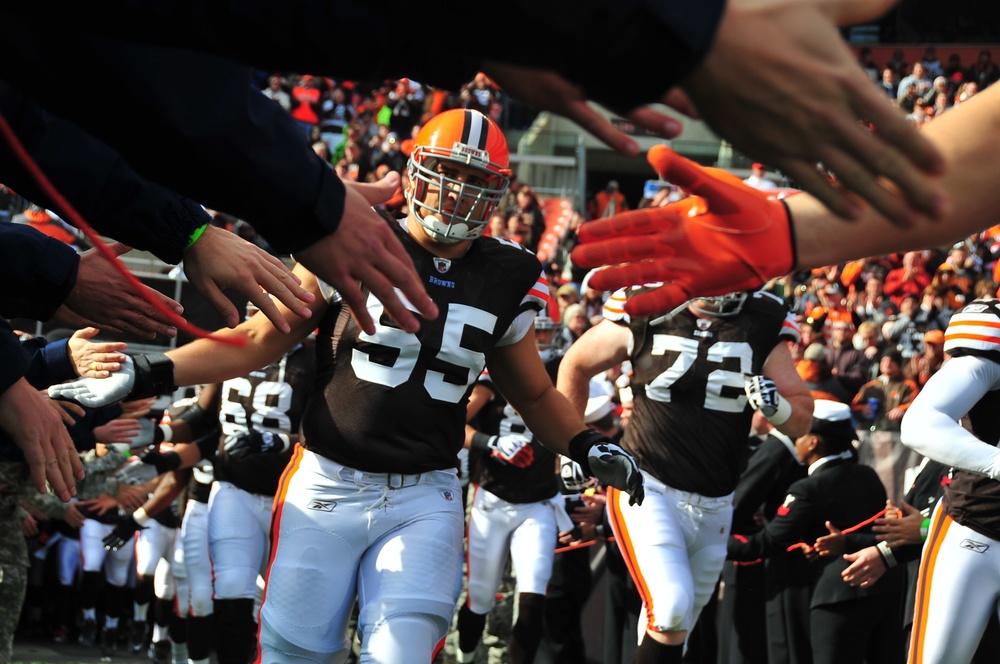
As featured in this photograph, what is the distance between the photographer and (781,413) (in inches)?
235

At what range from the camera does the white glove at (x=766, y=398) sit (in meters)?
5.79

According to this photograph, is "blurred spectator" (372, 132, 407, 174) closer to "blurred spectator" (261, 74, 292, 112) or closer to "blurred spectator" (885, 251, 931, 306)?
"blurred spectator" (261, 74, 292, 112)

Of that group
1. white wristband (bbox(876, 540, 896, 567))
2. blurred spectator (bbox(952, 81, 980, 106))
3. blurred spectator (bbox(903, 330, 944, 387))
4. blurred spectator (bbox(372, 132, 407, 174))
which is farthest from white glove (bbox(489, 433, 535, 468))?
blurred spectator (bbox(952, 81, 980, 106))

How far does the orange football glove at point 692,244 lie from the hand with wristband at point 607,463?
2154 mm

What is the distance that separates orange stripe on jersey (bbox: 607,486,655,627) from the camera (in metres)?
5.69

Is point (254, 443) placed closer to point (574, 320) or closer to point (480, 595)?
point (480, 595)

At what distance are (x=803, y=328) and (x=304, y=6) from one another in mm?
10741

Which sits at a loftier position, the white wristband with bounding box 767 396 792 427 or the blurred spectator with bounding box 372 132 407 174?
the blurred spectator with bounding box 372 132 407 174

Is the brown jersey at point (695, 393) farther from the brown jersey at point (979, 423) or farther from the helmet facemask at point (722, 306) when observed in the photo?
the brown jersey at point (979, 423)

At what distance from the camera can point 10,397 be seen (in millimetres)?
3383

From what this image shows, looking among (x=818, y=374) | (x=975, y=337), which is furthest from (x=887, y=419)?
(x=975, y=337)

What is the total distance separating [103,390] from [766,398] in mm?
3050

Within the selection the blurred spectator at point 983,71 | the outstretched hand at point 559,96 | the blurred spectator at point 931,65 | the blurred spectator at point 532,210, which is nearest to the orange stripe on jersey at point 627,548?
the outstretched hand at point 559,96

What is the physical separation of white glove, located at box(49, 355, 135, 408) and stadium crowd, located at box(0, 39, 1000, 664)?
42 mm
